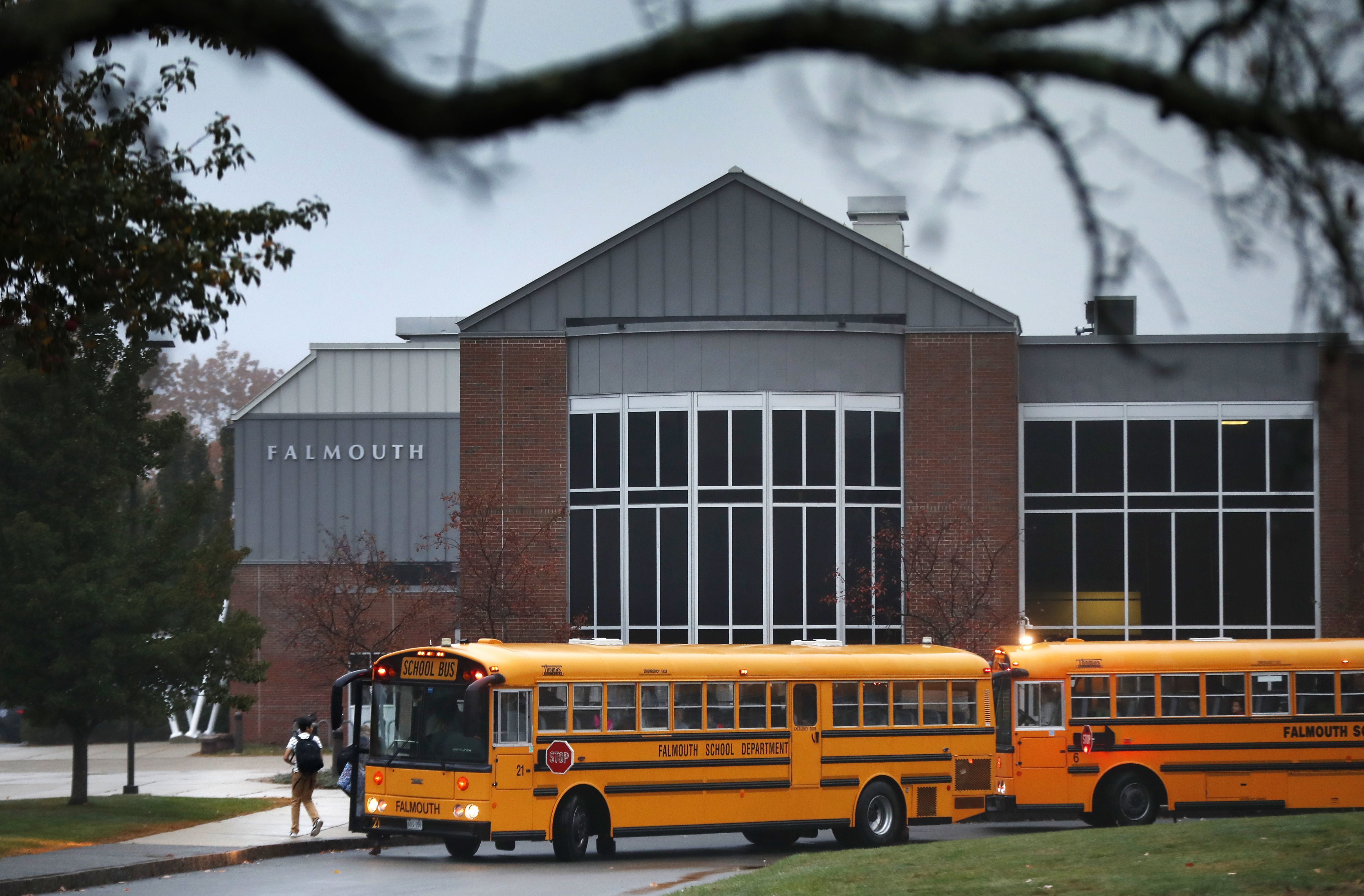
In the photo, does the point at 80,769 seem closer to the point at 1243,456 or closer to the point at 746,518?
the point at 746,518

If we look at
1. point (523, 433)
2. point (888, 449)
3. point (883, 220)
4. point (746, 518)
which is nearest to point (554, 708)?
point (746, 518)

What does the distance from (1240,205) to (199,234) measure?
9324mm

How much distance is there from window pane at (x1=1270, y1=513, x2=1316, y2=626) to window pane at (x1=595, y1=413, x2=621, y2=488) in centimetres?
1361

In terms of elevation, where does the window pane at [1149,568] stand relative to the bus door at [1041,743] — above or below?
above

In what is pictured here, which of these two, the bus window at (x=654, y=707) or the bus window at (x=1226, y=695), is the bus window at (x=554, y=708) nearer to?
the bus window at (x=654, y=707)

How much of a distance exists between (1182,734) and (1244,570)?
11983 mm

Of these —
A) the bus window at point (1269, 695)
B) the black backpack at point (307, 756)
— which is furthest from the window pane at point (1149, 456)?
the black backpack at point (307, 756)

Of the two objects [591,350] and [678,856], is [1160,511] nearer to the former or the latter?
[591,350]

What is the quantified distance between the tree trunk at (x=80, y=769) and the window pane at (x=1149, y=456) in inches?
823

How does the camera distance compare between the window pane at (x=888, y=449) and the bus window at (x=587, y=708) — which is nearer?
the bus window at (x=587, y=708)

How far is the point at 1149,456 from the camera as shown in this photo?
112 ft

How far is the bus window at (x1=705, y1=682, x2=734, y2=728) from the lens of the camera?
66.6 ft

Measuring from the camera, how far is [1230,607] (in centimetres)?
3391

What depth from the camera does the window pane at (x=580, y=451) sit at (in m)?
34.0
